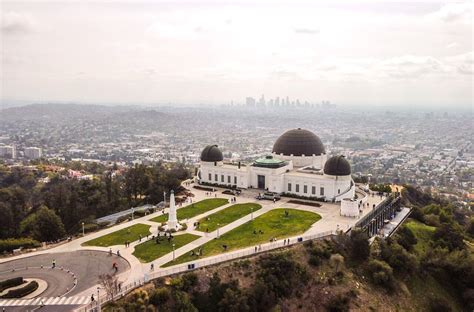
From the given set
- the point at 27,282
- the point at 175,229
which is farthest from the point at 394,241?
the point at 27,282

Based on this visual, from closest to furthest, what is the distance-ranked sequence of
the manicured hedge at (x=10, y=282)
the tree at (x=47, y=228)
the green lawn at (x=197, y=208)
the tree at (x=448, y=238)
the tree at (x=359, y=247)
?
1. the manicured hedge at (x=10, y=282)
2. the tree at (x=359, y=247)
3. the tree at (x=47, y=228)
4. the tree at (x=448, y=238)
5. the green lawn at (x=197, y=208)

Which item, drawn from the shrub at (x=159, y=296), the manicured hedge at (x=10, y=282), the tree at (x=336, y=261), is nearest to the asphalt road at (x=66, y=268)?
the manicured hedge at (x=10, y=282)

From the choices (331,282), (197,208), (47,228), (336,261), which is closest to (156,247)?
(47,228)

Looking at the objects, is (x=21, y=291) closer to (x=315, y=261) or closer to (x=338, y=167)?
(x=315, y=261)

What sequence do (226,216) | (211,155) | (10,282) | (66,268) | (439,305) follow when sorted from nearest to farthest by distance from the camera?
1. (10,282)
2. (66,268)
3. (439,305)
4. (226,216)
5. (211,155)

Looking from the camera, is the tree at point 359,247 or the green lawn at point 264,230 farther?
the tree at point 359,247

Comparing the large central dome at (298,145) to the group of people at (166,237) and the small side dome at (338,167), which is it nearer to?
the small side dome at (338,167)
